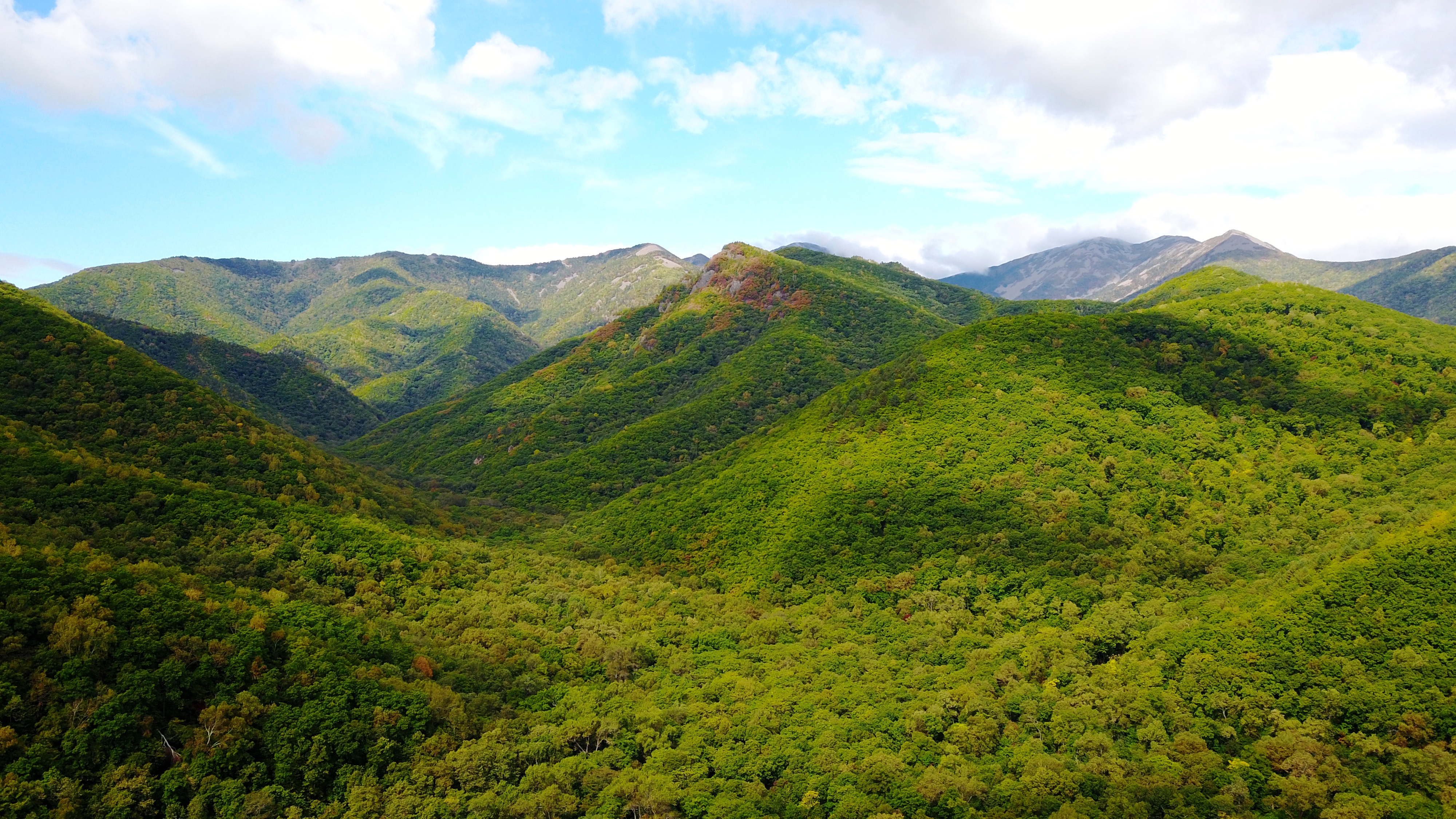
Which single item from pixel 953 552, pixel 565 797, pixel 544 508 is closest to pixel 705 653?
pixel 565 797

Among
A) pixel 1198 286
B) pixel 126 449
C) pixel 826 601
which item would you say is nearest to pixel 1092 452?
pixel 826 601

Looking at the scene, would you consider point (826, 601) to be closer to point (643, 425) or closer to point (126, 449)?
point (643, 425)

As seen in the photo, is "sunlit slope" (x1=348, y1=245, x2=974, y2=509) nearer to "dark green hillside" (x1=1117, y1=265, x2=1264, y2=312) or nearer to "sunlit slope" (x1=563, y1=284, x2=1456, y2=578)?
"sunlit slope" (x1=563, y1=284, x2=1456, y2=578)

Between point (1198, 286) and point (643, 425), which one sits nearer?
point (1198, 286)

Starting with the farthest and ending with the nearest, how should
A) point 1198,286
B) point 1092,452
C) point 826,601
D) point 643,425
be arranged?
point 643,425 < point 1198,286 < point 1092,452 < point 826,601

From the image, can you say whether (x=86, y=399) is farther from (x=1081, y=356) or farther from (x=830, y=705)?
(x=1081, y=356)

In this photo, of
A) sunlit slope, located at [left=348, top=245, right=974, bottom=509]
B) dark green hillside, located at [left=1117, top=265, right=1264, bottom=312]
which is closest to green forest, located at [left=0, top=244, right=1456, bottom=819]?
sunlit slope, located at [left=348, top=245, right=974, bottom=509]
